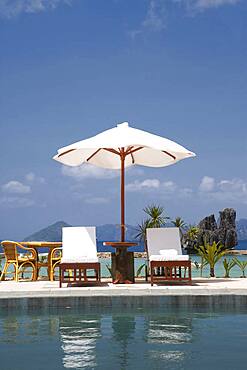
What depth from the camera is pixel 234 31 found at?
3522 cm

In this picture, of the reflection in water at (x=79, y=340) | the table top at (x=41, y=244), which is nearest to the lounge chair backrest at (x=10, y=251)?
the table top at (x=41, y=244)

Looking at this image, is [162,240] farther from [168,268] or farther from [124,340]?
[124,340]

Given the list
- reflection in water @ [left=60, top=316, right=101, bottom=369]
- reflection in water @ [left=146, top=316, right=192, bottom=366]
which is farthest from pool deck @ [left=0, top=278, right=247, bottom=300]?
reflection in water @ [left=146, top=316, right=192, bottom=366]

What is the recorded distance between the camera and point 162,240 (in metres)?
10.3

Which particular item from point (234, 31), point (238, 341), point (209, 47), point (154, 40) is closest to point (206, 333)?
point (238, 341)

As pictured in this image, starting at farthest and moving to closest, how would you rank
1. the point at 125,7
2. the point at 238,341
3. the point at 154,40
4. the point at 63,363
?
the point at 125,7, the point at 154,40, the point at 238,341, the point at 63,363

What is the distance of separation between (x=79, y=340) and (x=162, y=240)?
13.4 ft

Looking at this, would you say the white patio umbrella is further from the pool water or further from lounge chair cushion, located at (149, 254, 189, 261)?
the pool water

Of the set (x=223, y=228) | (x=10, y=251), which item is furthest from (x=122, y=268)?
(x=223, y=228)

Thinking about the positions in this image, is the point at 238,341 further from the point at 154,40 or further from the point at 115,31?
the point at 115,31

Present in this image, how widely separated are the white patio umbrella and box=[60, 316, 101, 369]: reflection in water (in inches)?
122

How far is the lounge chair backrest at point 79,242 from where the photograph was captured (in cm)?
1006

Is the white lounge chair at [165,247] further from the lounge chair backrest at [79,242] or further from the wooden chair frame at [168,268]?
the lounge chair backrest at [79,242]

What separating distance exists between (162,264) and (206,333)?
2814 mm
